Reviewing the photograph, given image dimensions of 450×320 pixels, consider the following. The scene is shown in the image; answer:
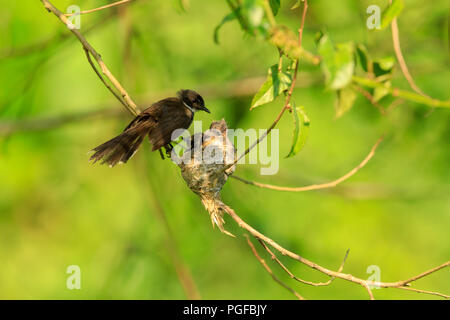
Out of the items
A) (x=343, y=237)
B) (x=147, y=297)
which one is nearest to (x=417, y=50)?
(x=343, y=237)

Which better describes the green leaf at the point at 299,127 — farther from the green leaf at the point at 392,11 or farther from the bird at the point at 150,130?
the bird at the point at 150,130

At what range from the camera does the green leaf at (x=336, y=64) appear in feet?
5.44

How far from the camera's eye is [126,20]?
5363 mm

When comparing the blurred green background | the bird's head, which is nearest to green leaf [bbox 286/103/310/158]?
the bird's head

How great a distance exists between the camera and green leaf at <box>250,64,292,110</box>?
2.06m

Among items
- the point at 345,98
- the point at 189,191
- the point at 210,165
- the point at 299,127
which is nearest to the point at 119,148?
the point at 210,165

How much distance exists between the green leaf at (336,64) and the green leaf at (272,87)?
39cm

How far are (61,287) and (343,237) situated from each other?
5553 mm

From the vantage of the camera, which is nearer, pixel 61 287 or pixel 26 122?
pixel 26 122

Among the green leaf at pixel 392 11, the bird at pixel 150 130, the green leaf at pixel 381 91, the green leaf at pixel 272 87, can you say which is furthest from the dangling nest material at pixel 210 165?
the green leaf at pixel 392 11

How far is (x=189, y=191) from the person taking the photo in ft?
24.0

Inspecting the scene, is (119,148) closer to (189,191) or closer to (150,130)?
(150,130)

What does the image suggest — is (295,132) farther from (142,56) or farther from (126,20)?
(142,56)

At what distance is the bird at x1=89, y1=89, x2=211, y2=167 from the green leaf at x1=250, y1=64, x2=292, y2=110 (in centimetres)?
122
